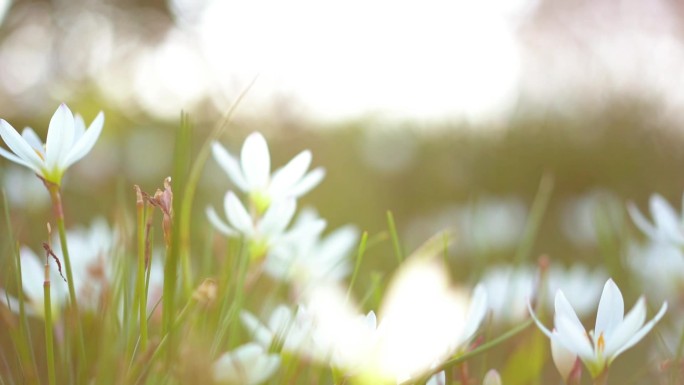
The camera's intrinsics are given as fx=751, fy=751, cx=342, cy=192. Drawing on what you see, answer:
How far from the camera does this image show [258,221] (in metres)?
0.71

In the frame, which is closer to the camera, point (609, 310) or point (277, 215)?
point (609, 310)

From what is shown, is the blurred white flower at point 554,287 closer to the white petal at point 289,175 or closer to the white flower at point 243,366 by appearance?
the white petal at point 289,175

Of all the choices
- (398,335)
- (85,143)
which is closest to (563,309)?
(398,335)

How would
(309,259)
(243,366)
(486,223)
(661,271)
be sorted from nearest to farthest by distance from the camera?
(243,366) < (309,259) < (661,271) < (486,223)

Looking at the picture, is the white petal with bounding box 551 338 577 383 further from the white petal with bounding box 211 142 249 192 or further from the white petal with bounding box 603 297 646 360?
the white petal with bounding box 211 142 249 192

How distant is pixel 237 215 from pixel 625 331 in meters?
0.34

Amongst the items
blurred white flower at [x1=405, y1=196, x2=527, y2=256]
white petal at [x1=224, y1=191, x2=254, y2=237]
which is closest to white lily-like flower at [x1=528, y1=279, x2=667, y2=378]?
white petal at [x1=224, y1=191, x2=254, y2=237]

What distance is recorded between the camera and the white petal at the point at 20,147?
0.55 meters

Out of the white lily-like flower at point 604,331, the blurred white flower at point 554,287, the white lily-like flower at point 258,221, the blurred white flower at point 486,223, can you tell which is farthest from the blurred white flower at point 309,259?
the blurred white flower at point 486,223

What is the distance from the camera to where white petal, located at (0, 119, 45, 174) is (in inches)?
21.8

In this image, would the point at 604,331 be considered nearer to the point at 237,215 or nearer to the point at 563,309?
the point at 563,309

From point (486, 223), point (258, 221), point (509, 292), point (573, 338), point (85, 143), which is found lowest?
point (486, 223)

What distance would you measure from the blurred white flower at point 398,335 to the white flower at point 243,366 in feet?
0.19

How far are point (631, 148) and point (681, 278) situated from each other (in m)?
2.16
